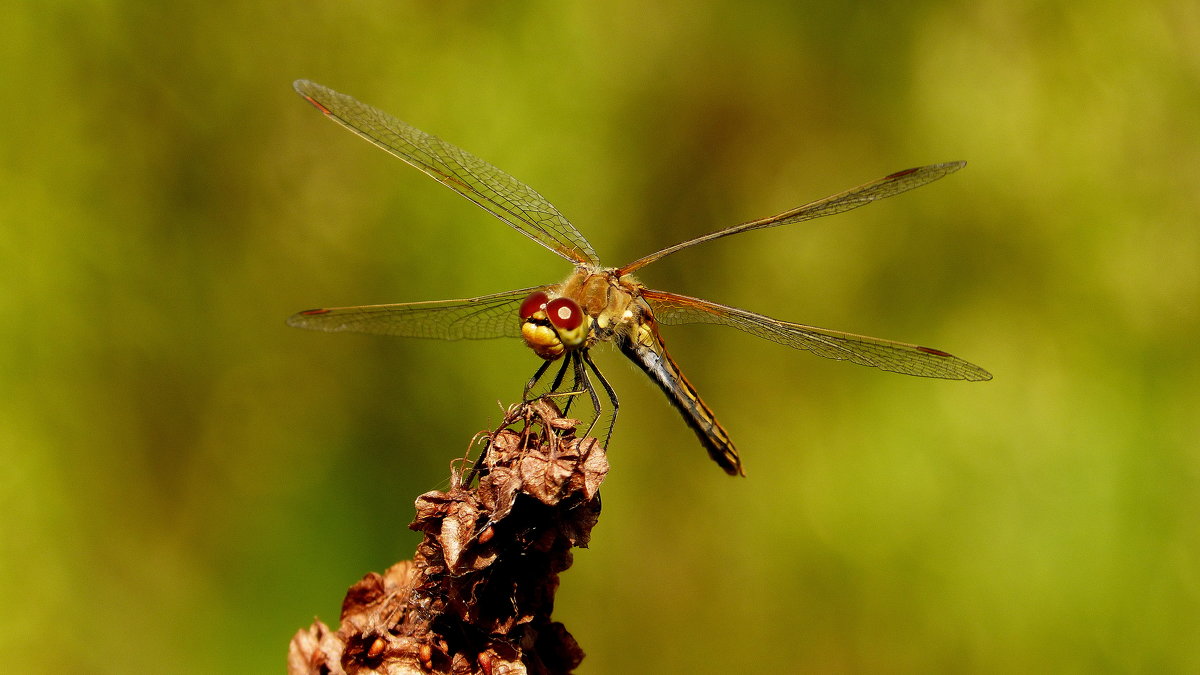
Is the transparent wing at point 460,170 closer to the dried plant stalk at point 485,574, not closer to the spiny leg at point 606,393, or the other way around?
the spiny leg at point 606,393

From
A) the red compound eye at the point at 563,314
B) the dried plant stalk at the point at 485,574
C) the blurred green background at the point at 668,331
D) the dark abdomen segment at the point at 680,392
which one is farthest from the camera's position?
the blurred green background at the point at 668,331

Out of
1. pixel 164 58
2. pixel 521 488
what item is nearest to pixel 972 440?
pixel 521 488

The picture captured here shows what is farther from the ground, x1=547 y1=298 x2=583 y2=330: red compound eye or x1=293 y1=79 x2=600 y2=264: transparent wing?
x1=293 y1=79 x2=600 y2=264: transparent wing

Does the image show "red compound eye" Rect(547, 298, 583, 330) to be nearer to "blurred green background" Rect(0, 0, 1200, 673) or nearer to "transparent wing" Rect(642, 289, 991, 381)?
"transparent wing" Rect(642, 289, 991, 381)

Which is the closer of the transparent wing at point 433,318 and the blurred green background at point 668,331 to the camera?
the transparent wing at point 433,318

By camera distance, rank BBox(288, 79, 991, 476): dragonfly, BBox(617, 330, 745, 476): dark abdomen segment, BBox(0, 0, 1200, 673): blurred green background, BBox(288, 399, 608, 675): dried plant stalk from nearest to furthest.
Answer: BBox(288, 399, 608, 675): dried plant stalk, BBox(288, 79, 991, 476): dragonfly, BBox(617, 330, 745, 476): dark abdomen segment, BBox(0, 0, 1200, 673): blurred green background

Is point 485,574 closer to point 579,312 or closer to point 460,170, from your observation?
point 579,312

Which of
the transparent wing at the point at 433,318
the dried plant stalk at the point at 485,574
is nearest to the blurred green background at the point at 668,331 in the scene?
the transparent wing at the point at 433,318

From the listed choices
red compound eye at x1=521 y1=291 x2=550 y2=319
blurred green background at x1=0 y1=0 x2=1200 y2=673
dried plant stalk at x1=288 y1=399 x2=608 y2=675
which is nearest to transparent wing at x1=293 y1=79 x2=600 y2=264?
red compound eye at x1=521 y1=291 x2=550 y2=319

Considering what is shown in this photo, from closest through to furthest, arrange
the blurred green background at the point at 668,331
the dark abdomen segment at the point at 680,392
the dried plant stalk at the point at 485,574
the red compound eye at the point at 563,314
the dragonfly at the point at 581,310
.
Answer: the dried plant stalk at the point at 485,574 < the red compound eye at the point at 563,314 < the dragonfly at the point at 581,310 < the dark abdomen segment at the point at 680,392 < the blurred green background at the point at 668,331
